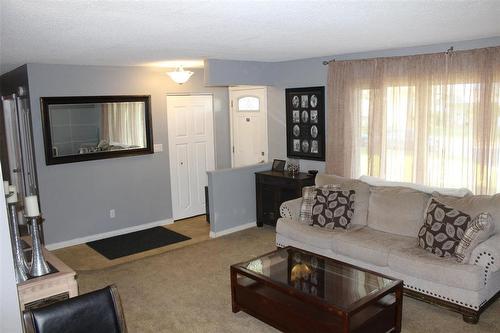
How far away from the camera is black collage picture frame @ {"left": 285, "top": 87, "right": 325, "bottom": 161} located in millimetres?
5680

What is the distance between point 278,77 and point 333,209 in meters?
2.37

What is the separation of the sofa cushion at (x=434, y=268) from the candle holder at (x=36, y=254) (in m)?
2.77

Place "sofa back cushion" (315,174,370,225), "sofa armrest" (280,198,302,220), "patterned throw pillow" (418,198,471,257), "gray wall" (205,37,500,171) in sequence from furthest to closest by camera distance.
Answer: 1. "gray wall" (205,37,500,171)
2. "sofa armrest" (280,198,302,220)
3. "sofa back cushion" (315,174,370,225)
4. "patterned throw pillow" (418,198,471,257)

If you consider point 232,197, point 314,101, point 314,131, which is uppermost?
point 314,101

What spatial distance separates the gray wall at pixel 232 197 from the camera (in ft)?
19.0

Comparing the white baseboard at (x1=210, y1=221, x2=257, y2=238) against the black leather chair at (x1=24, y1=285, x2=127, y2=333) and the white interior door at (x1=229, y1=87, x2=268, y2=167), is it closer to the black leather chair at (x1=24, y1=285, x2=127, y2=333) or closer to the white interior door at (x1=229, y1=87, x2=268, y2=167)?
the white interior door at (x1=229, y1=87, x2=268, y2=167)

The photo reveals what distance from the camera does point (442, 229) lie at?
3.71 m

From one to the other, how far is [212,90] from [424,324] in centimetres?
459

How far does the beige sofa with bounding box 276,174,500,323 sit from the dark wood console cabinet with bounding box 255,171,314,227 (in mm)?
454

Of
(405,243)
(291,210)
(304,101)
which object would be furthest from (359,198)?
(304,101)

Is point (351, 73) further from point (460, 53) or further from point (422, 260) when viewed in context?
point (422, 260)

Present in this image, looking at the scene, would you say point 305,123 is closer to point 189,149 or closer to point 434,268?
point 189,149

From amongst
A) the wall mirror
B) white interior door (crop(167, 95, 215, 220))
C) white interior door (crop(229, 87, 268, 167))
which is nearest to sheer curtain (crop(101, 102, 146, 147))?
the wall mirror

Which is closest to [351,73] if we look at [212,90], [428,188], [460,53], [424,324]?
[460,53]
